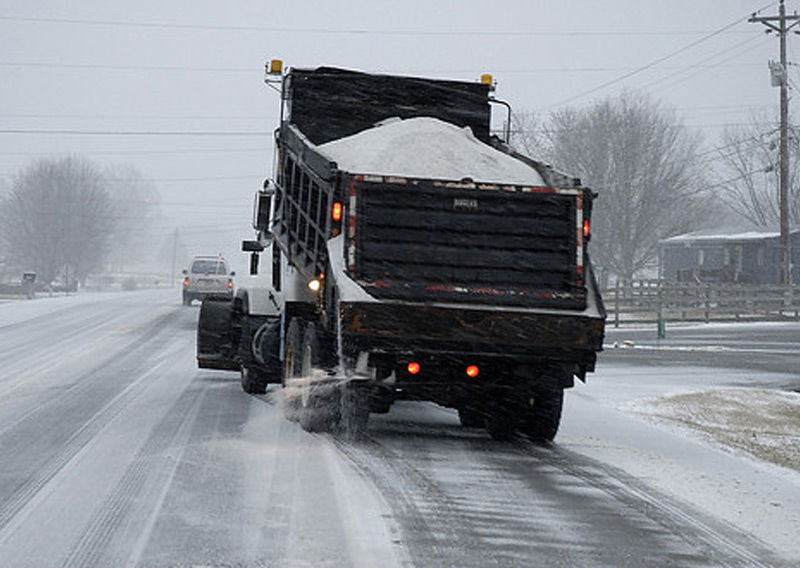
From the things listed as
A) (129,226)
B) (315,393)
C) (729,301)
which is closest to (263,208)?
(315,393)

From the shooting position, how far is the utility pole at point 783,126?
4038 centimetres

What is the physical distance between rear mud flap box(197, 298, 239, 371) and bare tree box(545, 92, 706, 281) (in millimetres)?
47146

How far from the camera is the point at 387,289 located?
9.32 meters

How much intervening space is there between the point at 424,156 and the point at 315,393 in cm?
250

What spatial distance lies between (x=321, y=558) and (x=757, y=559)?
100 inches

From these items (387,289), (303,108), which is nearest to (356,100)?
(303,108)

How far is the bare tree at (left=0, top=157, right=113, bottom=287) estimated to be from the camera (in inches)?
3625

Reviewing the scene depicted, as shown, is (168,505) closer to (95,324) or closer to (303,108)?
(303,108)

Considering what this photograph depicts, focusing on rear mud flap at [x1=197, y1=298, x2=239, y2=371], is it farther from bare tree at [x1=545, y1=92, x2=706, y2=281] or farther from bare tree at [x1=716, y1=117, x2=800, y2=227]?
bare tree at [x1=716, y1=117, x2=800, y2=227]

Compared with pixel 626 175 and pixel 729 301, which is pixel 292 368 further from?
pixel 626 175

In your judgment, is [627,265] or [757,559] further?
[627,265]

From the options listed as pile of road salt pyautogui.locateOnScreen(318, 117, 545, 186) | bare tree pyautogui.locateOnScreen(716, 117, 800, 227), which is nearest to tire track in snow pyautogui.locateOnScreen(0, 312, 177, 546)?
pile of road salt pyautogui.locateOnScreen(318, 117, 545, 186)

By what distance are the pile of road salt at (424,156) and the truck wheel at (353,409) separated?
6.80ft

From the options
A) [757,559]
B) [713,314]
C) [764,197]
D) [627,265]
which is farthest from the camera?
[764,197]
